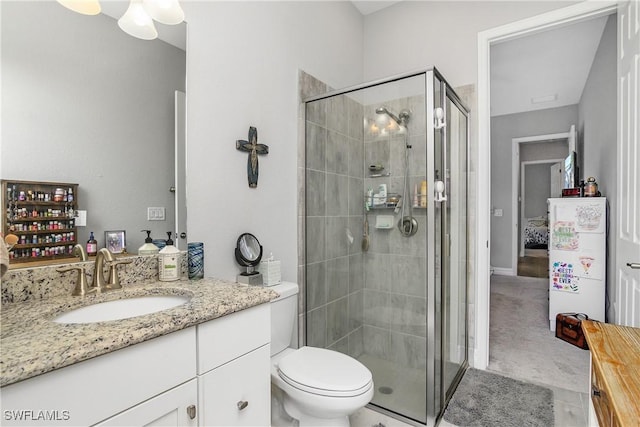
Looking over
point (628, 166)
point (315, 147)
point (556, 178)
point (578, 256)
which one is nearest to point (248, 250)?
point (315, 147)

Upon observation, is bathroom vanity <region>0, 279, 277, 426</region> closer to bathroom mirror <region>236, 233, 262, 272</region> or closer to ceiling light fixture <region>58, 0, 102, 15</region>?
bathroom mirror <region>236, 233, 262, 272</region>

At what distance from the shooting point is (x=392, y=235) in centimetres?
203

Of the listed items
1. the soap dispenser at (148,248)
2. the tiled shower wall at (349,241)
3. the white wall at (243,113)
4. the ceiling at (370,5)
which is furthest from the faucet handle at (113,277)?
the ceiling at (370,5)

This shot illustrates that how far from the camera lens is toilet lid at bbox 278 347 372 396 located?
1.37 m

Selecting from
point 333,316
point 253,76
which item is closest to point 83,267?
point 253,76

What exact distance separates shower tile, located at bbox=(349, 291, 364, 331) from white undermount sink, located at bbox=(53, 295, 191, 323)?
4.11 feet

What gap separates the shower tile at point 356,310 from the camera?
2199mm

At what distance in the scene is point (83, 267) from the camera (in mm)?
1168

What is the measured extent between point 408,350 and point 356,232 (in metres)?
0.77

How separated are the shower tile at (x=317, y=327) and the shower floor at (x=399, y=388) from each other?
0.32 m

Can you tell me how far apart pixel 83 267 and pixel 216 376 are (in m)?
0.62

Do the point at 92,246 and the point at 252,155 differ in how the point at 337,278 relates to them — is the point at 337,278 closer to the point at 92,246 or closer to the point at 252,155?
the point at 252,155

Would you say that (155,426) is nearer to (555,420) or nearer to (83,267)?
(83,267)

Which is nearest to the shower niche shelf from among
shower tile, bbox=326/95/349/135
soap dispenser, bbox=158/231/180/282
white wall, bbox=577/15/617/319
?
shower tile, bbox=326/95/349/135
